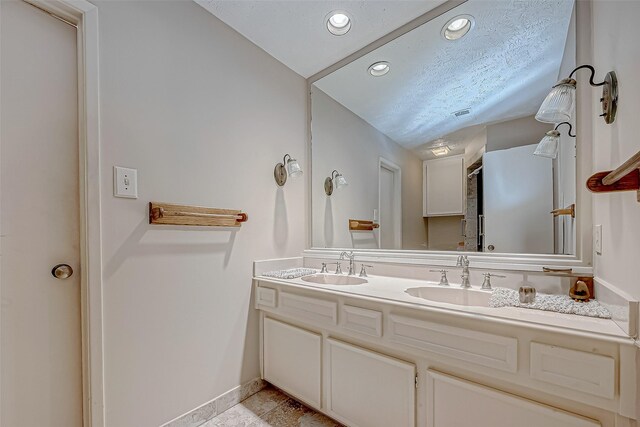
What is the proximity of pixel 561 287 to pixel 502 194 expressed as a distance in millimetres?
511

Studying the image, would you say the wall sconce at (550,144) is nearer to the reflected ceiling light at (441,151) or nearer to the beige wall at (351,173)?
the reflected ceiling light at (441,151)

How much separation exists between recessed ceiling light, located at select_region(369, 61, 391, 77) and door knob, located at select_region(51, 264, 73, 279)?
→ 2.01m

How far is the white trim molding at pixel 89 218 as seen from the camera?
1.13 meters

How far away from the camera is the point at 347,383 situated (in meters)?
1.34

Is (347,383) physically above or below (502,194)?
below

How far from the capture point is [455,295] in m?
1.36

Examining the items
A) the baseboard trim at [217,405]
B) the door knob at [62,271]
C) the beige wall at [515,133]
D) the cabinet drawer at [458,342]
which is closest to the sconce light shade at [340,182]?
the beige wall at [515,133]

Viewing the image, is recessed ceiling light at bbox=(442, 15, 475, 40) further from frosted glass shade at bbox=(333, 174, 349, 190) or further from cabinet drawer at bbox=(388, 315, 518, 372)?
cabinet drawer at bbox=(388, 315, 518, 372)

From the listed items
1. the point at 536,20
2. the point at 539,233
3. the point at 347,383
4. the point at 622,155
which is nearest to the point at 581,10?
the point at 536,20

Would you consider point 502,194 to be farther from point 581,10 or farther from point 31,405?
point 31,405

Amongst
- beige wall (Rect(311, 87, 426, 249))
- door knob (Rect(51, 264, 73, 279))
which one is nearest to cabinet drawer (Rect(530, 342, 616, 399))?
beige wall (Rect(311, 87, 426, 249))

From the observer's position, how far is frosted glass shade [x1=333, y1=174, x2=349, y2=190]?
214 cm

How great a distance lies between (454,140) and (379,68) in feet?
2.41

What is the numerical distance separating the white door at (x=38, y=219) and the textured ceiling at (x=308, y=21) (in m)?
0.84
